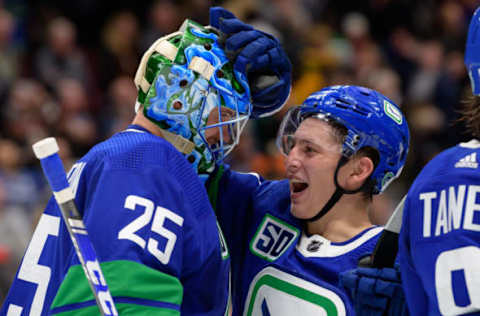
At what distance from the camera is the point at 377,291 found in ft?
7.89

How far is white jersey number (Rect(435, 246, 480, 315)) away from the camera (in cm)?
195

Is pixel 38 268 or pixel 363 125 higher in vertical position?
pixel 363 125

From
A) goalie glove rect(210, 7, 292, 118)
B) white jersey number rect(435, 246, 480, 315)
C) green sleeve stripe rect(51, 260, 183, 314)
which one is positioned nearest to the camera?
white jersey number rect(435, 246, 480, 315)

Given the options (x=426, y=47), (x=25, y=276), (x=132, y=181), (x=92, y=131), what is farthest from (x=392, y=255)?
(x=426, y=47)

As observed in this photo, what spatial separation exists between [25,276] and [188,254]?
531 millimetres

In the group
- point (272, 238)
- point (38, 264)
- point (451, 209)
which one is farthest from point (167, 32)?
point (451, 209)

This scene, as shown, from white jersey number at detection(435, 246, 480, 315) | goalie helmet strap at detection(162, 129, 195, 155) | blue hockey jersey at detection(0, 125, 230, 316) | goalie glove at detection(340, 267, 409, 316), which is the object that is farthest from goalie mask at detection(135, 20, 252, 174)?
white jersey number at detection(435, 246, 480, 315)

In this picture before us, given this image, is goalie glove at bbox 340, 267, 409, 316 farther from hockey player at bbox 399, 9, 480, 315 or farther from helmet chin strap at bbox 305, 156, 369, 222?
helmet chin strap at bbox 305, 156, 369, 222

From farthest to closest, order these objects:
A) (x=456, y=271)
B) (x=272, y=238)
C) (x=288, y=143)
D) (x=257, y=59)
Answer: (x=288, y=143)
(x=272, y=238)
(x=257, y=59)
(x=456, y=271)

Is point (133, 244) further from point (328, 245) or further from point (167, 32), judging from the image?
point (167, 32)

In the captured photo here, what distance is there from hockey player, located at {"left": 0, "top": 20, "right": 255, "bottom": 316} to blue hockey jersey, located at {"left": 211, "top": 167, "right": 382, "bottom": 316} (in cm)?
28

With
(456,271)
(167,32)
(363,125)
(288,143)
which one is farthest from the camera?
(167,32)

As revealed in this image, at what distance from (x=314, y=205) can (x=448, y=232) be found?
3.24 ft

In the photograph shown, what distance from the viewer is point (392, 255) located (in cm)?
249
